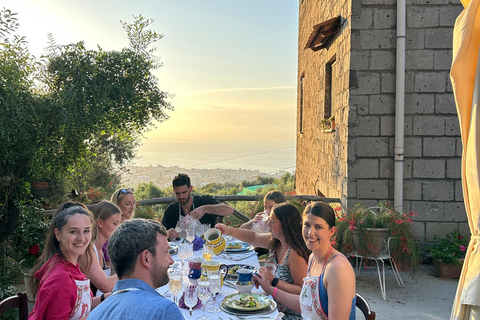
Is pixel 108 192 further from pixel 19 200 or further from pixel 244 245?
pixel 244 245

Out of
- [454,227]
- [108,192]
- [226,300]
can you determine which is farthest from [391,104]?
[108,192]

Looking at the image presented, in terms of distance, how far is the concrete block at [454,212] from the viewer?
5156 mm

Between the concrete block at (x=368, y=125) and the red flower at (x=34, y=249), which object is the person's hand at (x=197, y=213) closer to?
the red flower at (x=34, y=249)

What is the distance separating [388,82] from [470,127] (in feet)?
11.3

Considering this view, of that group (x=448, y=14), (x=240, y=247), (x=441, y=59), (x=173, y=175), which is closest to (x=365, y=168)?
(x=441, y=59)

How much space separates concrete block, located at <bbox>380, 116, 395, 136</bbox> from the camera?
5.21 metres

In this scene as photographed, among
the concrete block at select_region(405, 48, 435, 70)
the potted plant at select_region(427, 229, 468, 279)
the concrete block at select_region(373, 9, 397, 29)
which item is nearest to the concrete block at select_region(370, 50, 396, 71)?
the concrete block at select_region(405, 48, 435, 70)

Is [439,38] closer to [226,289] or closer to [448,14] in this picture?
[448,14]

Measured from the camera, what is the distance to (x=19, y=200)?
4422mm

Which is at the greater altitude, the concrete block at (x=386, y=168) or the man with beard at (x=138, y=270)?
the concrete block at (x=386, y=168)

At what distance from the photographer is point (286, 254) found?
280 centimetres

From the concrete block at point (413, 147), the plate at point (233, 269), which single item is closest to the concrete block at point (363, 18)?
the concrete block at point (413, 147)

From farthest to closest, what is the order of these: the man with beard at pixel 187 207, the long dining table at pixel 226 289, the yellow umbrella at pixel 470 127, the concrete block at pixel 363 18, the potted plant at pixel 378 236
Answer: the concrete block at pixel 363 18 < the potted plant at pixel 378 236 < the man with beard at pixel 187 207 < the long dining table at pixel 226 289 < the yellow umbrella at pixel 470 127

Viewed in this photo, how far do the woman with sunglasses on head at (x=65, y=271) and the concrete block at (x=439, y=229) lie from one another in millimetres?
4283
